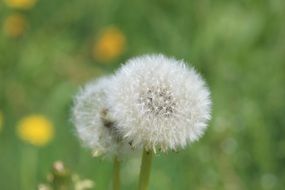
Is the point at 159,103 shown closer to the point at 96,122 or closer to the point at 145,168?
the point at 145,168

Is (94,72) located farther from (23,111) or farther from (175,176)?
(175,176)

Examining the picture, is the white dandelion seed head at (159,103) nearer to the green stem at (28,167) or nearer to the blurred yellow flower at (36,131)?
the green stem at (28,167)

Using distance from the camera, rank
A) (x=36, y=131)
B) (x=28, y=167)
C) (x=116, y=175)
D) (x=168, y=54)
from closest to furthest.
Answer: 1. (x=116, y=175)
2. (x=28, y=167)
3. (x=36, y=131)
4. (x=168, y=54)

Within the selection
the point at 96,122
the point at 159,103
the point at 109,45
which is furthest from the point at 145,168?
the point at 109,45

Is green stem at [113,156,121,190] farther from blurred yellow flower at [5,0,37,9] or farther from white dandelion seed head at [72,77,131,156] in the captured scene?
blurred yellow flower at [5,0,37,9]

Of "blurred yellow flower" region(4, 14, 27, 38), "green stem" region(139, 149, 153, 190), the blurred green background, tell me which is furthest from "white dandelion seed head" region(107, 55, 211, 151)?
"blurred yellow flower" region(4, 14, 27, 38)

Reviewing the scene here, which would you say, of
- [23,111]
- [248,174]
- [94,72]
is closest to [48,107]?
[23,111]
